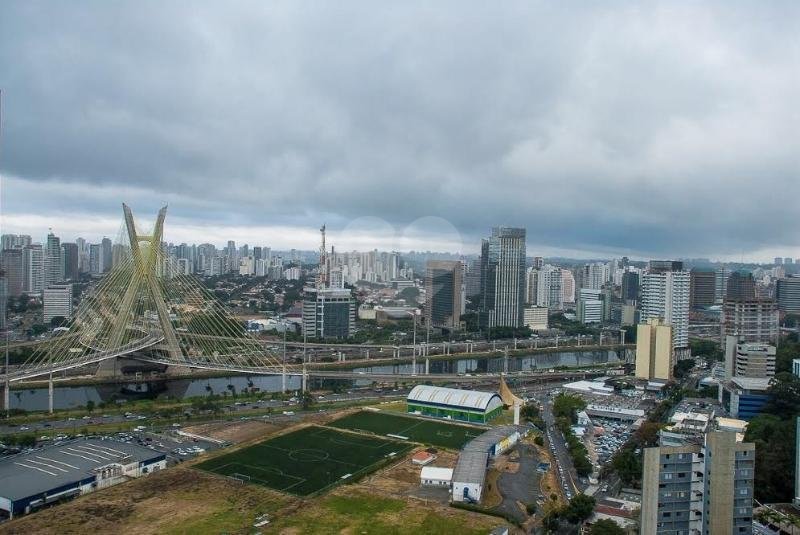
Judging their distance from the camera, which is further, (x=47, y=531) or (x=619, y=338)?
(x=619, y=338)

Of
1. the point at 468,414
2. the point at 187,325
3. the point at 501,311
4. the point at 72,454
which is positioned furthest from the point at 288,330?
the point at 72,454

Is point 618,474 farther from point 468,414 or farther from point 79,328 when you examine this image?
point 79,328

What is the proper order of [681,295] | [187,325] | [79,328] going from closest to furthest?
[79,328], [187,325], [681,295]

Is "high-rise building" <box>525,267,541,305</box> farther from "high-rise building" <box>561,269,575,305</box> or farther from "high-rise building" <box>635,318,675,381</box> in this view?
"high-rise building" <box>635,318,675,381</box>

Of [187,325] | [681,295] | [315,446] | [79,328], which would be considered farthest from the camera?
[681,295]

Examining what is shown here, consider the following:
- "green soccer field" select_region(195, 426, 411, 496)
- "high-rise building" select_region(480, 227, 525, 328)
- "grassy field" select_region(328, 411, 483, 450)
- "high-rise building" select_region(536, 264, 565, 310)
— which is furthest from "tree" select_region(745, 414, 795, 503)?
"high-rise building" select_region(536, 264, 565, 310)

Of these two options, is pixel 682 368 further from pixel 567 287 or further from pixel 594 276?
pixel 594 276
